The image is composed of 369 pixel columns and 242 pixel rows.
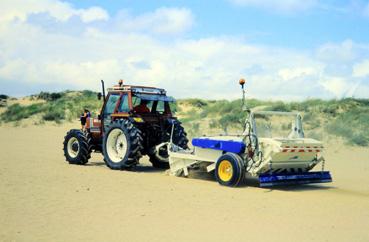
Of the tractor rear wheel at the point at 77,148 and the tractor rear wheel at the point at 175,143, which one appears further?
the tractor rear wheel at the point at 77,148

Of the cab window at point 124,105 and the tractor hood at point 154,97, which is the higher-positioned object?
the tractor hood at point 154,97

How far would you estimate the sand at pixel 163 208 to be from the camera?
7234 millimetres

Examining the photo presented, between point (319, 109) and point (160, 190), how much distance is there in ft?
61.8

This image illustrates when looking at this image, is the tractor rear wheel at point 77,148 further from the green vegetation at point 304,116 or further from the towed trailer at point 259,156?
the green vegetation at point 304,116

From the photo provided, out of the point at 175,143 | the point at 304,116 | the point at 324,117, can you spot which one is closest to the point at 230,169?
the point at 175,143

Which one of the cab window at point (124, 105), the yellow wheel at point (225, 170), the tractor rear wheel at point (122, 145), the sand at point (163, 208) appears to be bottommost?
the sand at point (163, 208)

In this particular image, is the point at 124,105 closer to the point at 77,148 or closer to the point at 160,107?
the point at 160,107

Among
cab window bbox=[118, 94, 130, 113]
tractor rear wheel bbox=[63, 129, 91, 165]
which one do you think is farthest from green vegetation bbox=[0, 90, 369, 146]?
tractor rear wheel bbox=[63, 129, 91, 165]

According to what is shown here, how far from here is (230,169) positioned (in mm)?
11367

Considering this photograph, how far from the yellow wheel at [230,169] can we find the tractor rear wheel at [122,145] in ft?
8.29

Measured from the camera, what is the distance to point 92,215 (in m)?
8.09

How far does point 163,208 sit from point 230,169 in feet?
9.46

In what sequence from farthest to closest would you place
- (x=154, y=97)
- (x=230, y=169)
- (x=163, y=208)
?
1. (x=154, y=97)
2. (x=230, y=169)
3. (x=163, y=208)

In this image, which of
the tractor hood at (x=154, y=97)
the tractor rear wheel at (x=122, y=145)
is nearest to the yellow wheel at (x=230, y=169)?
the tractor rear wheel at (x=122, y=145)
